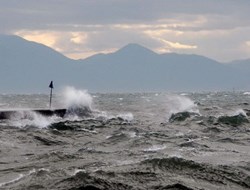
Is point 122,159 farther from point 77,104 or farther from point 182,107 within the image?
point 182,107

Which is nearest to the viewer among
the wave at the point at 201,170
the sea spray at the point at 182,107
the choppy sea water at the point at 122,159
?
the choppy sea water at the point at 122,159

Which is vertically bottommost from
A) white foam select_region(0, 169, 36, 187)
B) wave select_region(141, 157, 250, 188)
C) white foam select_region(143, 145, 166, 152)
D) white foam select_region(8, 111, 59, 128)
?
white foam select_region(8, 111, 59, 128)

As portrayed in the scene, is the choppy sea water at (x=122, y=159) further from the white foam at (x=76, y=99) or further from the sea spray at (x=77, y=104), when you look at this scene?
the white foam at (x=76, y=99)

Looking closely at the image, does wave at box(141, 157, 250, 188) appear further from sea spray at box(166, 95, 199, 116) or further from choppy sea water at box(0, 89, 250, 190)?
sea spray at box(166, 95, 199, 116)

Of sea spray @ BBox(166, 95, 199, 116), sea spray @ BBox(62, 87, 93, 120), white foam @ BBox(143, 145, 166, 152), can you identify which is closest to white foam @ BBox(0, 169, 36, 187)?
white foam @ BBox(143, 145, 166, 152)

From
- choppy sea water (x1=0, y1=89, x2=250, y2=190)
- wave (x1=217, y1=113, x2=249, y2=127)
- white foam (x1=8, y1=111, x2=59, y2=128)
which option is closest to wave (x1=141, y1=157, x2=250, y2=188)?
choppy sea water (x1=0, y1=89, x2=250, y2=190)

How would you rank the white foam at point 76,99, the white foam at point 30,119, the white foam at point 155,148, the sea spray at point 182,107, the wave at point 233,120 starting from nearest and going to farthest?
the white foam at point 155,148
the white foam at point 30,119
the wave at point 233,120
the white foam at point 76,99
the sea spray at point 182,107

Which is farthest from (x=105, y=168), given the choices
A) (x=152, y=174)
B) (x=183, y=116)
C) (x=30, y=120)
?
(x=183, y=116)

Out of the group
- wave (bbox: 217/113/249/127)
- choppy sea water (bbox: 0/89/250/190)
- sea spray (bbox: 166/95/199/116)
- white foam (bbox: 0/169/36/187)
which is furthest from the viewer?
sea spray (bbox: 166/95/199/116)

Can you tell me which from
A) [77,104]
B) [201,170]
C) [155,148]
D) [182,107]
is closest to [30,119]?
[77,104]

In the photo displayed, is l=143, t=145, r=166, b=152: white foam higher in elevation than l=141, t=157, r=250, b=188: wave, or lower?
lower

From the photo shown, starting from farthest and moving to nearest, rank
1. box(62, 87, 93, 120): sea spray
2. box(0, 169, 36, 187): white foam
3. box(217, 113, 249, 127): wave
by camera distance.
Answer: box(62, 87, 93, 120): sea spray → box(217, 113, 249, 127): wave → box(0, 169, 36, 187): white foam

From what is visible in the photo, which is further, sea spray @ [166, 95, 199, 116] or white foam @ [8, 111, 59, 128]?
sea spray @ [166, 95, 199, 116]

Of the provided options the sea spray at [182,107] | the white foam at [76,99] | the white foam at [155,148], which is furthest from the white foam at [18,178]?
the sea spray at [182,107]
